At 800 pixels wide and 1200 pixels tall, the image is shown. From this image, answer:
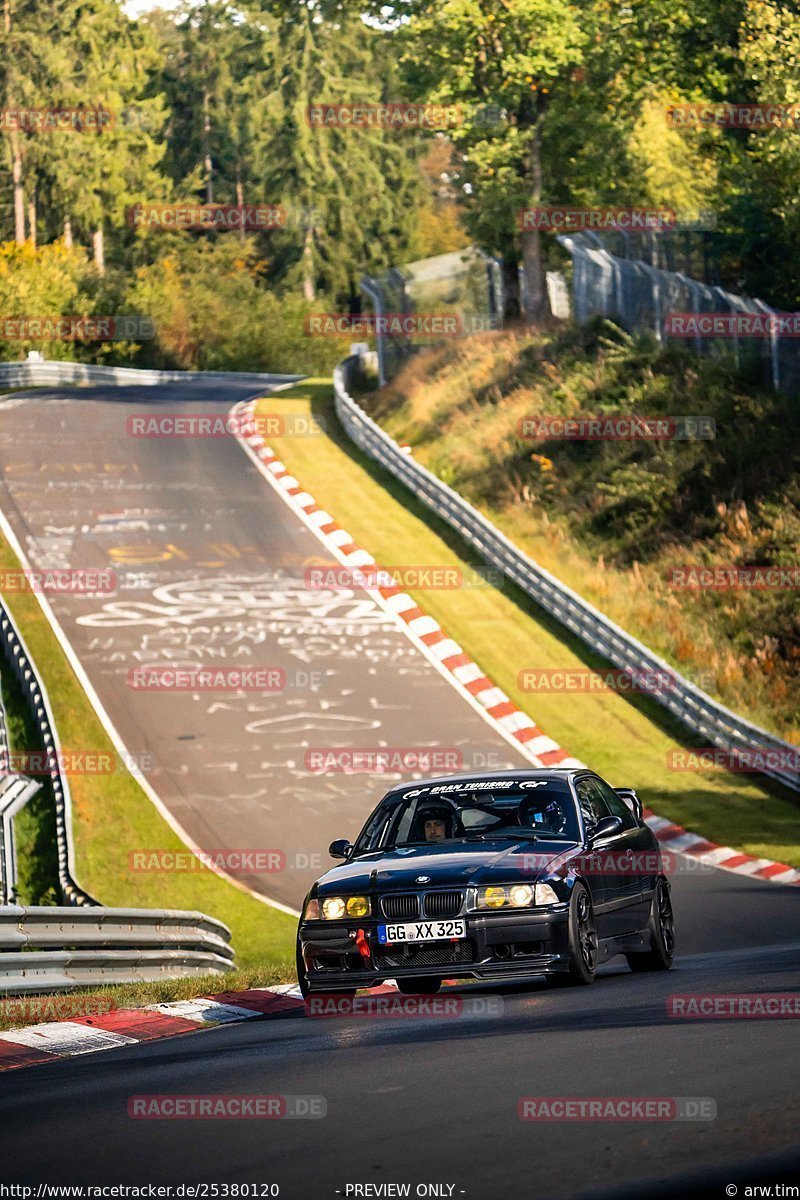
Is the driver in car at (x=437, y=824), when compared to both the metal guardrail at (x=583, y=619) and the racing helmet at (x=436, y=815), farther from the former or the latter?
the metal guardrail at (x=583, y=619)

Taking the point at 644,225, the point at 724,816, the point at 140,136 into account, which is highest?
the point at 140,136

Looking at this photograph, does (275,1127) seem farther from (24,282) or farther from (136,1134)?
(24,282)

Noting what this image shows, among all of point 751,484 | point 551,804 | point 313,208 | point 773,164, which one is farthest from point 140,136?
point 551,804

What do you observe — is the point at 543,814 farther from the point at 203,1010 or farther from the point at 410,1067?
the point at 410,1067

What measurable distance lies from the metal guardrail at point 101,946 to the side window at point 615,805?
3765mm

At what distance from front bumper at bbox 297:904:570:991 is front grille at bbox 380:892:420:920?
0.12 metres

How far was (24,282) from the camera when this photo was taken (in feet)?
242

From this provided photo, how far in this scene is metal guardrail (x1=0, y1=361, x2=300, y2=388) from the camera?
181ft

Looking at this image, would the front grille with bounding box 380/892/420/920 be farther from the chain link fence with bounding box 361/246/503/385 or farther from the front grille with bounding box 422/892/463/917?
the chain link fence with bounding box 361/246/503/385

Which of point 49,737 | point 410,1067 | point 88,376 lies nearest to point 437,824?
point 410,1067

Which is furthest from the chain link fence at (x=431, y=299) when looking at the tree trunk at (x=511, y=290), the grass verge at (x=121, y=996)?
the grass verge at (x=121, y=996)

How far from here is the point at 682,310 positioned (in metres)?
37.6

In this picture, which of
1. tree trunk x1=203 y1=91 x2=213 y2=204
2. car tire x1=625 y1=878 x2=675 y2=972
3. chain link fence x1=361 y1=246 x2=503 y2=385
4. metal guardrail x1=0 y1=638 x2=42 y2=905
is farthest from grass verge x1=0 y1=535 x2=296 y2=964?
tree trunk x1=203 y1=91 x2=213 y2=204

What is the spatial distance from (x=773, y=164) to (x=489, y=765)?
21.8m
